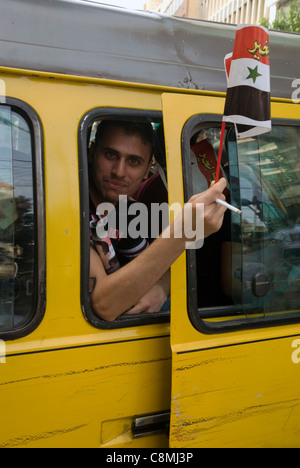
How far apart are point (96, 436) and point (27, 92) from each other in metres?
1.37

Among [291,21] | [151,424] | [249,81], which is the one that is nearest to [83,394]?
[151,424]

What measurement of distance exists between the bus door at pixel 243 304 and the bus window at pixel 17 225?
559 mm

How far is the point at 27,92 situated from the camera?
149 centimetres

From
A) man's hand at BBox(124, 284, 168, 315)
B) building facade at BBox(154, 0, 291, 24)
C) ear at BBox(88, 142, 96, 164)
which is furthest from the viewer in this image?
building facade at BBox(154, 0, 291, 24)

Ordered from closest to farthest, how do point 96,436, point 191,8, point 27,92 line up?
point 27,92 < point 96,436 < point 191,8

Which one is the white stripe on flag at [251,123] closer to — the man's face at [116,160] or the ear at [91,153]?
the man's face at [116,160]

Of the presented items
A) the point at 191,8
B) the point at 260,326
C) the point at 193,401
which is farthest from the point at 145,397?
the point at 191,8

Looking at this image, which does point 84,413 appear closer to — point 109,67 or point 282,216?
point 282,216

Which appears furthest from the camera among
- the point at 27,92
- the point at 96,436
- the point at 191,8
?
the point at 191,8

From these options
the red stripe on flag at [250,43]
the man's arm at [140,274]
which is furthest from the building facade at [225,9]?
the man's arm at [140,274]

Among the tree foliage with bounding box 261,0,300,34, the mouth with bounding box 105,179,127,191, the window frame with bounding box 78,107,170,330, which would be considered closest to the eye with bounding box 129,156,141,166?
the mouth with bounding box 105,179,127,191

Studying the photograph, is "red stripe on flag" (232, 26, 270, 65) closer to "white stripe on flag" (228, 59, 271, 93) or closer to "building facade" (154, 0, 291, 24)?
"white stripe on flag" (228, 59, 271, 93)

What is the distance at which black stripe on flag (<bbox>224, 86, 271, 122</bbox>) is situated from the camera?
4.84 feet

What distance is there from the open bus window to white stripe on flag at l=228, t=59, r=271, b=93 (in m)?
0.30
